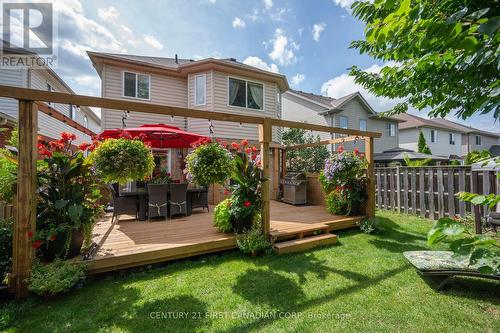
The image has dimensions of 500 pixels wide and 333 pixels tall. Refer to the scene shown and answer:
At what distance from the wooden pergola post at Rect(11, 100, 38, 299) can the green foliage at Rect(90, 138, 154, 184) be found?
0.76 m

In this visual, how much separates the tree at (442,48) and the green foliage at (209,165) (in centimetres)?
272

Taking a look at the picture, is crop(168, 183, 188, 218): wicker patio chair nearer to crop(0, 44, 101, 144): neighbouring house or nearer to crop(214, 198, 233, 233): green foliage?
crop(214, 198, 233, 233): green foliage

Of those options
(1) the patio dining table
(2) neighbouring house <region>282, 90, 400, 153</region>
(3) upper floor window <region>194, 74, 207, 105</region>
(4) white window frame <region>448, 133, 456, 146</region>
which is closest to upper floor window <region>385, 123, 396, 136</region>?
(2) neighbouring house <region>282, 90, 400, 153</region>

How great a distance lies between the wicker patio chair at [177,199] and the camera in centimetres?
600

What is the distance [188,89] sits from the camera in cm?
1010

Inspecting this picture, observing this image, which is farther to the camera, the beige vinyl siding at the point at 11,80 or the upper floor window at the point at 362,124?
the upper floor window at the point at 362,124

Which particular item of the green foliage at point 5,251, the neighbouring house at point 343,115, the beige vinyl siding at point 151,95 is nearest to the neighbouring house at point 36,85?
the beige vinyl siding at point 151,95

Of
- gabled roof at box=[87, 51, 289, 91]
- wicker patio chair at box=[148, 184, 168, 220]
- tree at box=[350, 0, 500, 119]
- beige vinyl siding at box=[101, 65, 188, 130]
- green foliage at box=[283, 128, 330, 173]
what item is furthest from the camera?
green foliage at box=[283, 128, 330, 173]

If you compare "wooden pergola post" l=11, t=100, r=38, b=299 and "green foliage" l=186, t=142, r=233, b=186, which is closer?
"wooden pergola post" l=11, t=100, r=38, b=299

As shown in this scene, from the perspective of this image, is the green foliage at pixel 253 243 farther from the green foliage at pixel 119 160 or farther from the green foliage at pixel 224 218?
the green foliage at pixel 119 160

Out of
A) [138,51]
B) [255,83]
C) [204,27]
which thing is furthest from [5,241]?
[138,51]

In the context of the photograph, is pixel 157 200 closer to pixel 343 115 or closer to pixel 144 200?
pixel 144 200

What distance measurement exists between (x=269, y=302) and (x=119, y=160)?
2988 mm

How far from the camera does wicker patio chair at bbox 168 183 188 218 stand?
6004 millimetres
